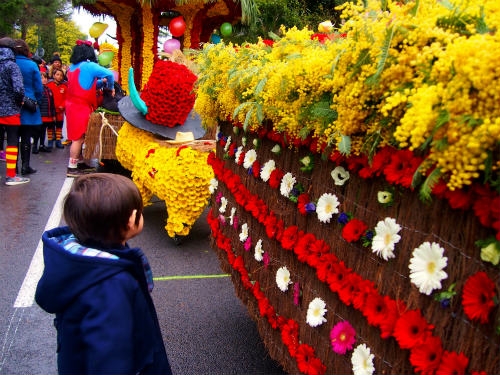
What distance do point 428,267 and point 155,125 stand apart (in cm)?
417

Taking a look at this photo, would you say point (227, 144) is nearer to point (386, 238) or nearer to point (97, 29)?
point (386, 238)

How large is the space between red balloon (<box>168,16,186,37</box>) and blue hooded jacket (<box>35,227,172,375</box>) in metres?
9.16

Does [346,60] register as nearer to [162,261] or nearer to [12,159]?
[162,261]

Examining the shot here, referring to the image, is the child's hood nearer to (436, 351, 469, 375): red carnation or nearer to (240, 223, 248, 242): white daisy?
(436, 351, 469, 375): red carnation

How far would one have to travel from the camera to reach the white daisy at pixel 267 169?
232cm

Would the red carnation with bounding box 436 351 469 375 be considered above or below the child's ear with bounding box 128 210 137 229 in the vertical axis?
below

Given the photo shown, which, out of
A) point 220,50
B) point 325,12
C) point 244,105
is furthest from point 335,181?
point 325,12

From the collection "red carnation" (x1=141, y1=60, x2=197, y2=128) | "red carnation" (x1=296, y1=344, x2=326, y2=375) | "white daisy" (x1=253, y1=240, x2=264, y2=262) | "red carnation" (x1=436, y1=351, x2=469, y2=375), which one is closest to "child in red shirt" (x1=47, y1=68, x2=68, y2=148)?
"red carnation" (x1=141, y1=60, x2=197, y2=128)

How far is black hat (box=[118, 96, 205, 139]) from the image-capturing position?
5.02 metres

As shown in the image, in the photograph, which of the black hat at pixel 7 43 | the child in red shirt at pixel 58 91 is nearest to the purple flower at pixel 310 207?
the black hat at pixel 7 43

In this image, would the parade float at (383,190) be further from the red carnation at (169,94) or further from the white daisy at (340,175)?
the red carnation at (169,94)

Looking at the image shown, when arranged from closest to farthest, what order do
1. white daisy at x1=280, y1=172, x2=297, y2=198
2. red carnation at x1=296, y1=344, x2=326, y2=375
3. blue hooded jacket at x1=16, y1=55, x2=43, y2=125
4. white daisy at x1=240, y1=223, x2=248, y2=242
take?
red carnation at x1=296, y1=344, x2=326, y2=375 → white daisy at x1=280, y1=172, x2=297, y2=198 → white daisy at x1=240, y1=223, x2=248, y2=242 → blue hooded jacket at x1=16, y1=55, x2=43, y2=125

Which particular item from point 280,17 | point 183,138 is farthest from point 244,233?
point 280,17

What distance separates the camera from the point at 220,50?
2805 millimetres
